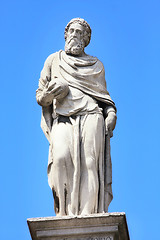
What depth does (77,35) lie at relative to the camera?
13156 mm

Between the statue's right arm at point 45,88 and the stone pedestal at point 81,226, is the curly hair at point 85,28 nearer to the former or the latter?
the statue's right arm at point 45,88

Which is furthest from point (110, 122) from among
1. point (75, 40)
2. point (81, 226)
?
point (81, 226)

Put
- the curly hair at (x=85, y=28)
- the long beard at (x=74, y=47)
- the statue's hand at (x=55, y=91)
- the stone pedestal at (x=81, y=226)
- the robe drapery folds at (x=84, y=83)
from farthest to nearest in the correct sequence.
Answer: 1. the curly hair at (x=85, y=28)
2. the long beard at (x=74, y=47)
3. the statue's hand at (x=55, y=91)
4. the robe drapery folds at (x=84, y=83)
5. the stone pedestal at (x=81, y=226)

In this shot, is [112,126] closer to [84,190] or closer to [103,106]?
[103,106]

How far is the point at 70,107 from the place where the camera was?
12359 millimetres

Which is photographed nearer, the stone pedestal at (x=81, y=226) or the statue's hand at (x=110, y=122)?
the stone pedestal at (x=81, y=226)

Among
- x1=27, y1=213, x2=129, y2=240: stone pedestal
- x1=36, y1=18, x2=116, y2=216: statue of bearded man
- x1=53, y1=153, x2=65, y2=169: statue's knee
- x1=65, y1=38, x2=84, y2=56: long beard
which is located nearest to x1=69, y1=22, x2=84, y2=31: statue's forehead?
x1=36, y1=18, x2=116, y2=216: statue of bearded man

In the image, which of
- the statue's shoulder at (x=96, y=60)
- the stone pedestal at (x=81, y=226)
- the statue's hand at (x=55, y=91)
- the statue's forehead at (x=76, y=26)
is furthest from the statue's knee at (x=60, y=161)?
the statue's forehead at (x=76, y=26)

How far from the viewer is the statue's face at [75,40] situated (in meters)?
13.1

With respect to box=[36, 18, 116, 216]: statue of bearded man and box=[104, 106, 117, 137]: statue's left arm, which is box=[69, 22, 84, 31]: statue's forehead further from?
box=[104, 106, 117, 137]: statue's left arm

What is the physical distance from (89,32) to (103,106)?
1633 millimetres

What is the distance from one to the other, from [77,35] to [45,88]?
1.40 metres

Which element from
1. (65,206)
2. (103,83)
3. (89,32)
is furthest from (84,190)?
(89,32)

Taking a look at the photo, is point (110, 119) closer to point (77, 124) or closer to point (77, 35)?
point (77, 124)
